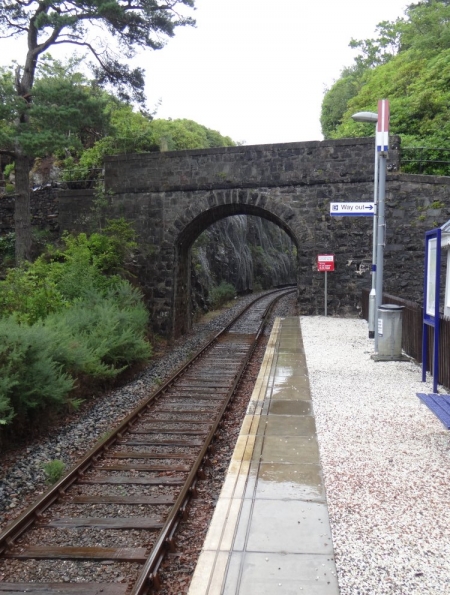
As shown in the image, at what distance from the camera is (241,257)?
3581cm

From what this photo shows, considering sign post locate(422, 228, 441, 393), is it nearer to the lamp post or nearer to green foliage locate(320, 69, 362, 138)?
the lamp post

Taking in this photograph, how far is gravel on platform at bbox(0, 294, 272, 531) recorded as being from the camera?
5508 mm

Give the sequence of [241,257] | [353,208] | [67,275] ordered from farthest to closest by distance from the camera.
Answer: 1. [241,257]
2. [67,275]
3. [353,208]

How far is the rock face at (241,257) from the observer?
25656mm

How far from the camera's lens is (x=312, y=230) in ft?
52.6

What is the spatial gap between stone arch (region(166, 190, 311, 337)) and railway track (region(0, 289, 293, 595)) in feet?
27.9

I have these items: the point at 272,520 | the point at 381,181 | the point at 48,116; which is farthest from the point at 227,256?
the point at 272,520

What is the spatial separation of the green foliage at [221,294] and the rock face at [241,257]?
399mm

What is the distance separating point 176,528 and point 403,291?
502 inches

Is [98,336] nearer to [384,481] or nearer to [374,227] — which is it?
[374,227]

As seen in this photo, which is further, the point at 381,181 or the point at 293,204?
the point at 293,204

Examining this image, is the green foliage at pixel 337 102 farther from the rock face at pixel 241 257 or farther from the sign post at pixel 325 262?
the sign post at pixel 325 262

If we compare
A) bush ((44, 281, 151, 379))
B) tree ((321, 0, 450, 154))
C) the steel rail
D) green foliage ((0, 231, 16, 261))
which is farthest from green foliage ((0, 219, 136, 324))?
tree ((321, 0, 450, 154))

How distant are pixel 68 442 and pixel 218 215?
461 inches
